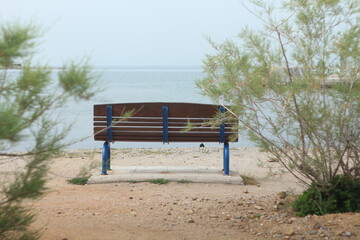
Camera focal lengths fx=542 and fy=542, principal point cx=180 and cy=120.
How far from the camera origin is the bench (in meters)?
8.07

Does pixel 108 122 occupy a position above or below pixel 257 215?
above

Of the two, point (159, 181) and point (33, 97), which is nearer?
point (33, 97)

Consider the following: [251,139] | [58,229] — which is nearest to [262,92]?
[251,139]

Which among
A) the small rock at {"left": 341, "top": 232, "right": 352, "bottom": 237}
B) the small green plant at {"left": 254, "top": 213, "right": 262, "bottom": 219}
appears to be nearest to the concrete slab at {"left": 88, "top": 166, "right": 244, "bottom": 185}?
the small green plant at {"left": 254, "top": 213, "right": 262, "bottom": 219}

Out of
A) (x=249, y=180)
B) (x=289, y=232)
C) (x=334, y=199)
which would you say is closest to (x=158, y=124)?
(x=249, y=180)

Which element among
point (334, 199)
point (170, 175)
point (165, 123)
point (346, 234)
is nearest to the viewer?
point (346, 234)

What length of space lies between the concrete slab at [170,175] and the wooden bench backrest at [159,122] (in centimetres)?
48

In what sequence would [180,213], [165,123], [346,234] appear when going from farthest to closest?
[165,123] → [180,213] → [346,234]

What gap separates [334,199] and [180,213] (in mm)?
1622

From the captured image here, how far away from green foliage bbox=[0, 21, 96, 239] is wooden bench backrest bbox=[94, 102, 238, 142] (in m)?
4.11

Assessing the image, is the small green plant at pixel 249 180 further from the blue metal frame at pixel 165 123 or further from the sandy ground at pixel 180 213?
the blue metal frame at pixel 165 123

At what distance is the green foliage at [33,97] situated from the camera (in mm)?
3727

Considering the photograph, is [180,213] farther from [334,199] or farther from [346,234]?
[346,234]

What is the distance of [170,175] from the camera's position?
25.9ft
